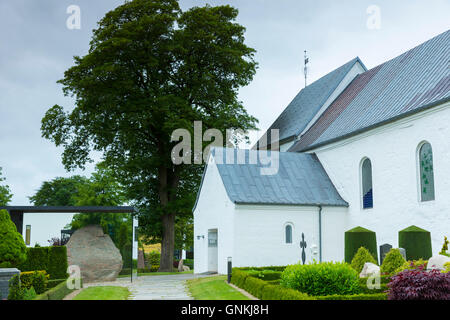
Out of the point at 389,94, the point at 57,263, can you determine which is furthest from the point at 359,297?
the point at 389,94

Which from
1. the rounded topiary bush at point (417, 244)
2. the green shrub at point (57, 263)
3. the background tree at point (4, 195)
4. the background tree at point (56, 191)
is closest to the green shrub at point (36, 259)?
the green shrub at point (57, 263)

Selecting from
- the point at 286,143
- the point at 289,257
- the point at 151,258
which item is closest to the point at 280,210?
the point at 289,257

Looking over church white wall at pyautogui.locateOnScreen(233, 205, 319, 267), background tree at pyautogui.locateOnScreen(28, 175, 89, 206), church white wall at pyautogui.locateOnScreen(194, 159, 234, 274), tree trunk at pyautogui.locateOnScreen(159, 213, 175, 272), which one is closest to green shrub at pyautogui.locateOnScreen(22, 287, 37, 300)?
church white wall at pyautogui.locateOnScreen(233, 205, 319, 267)

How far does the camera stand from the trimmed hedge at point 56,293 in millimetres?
12375

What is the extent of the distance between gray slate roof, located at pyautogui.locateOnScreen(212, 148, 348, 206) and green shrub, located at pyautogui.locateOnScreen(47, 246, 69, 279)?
7435 mm

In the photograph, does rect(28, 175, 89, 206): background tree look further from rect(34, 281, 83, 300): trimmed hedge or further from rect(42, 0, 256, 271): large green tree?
rect(34, 281, 83, 300): trimmed hedge

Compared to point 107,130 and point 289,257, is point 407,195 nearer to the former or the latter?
point 289,257

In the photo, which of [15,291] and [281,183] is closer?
[15,291]

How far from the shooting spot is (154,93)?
1220 inches

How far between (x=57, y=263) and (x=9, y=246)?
15.7ft

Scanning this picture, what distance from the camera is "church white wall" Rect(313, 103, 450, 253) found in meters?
18.0

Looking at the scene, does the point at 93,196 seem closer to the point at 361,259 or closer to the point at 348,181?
the point at 348,181

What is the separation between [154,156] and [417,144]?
57.9 feet

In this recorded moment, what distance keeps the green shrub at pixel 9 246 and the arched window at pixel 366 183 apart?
1512 centimetres
